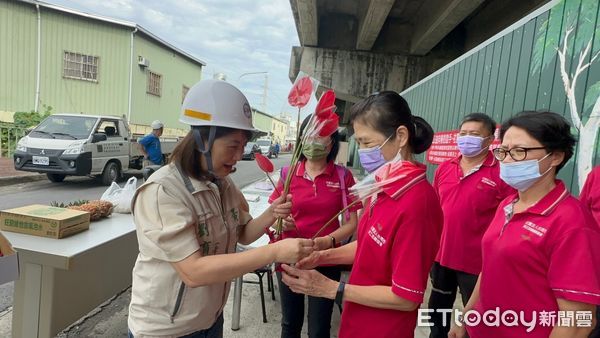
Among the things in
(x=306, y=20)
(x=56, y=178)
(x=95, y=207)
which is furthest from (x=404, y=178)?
(x=56, y=178)

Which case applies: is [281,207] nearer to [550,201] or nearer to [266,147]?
[550,201]

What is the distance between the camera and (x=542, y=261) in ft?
4.67

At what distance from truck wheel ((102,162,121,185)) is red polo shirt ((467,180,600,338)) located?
9.86m

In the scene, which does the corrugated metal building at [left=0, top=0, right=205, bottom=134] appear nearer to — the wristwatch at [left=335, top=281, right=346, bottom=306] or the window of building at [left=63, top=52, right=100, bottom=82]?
the window of building at [left=63, top=52, right=100, bottom=82]

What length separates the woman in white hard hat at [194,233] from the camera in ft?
4.20

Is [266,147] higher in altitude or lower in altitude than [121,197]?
lower

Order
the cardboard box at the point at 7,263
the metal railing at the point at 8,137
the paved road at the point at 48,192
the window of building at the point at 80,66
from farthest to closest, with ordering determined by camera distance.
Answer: the window of building at the point at 80,66
the metal railing at the point at 8,137
the paved road at the point at 48,192
the cardboard box at the point at 7,263

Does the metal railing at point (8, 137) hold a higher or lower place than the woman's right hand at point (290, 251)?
lower

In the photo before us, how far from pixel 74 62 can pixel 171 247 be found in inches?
747

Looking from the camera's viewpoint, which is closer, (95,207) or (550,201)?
(550,201)

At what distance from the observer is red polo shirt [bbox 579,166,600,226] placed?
6.58ft

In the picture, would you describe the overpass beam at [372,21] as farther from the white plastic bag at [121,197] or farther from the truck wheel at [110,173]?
the truck wheel at [110,173]

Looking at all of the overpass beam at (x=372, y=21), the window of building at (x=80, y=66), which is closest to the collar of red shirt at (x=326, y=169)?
the overpass beam at (x=372, y=21)

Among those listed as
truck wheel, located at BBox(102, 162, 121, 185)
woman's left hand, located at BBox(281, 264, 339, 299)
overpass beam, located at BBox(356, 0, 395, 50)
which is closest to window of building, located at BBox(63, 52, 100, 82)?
truck wheel, located at BBox(102, 162, 121, 185)
